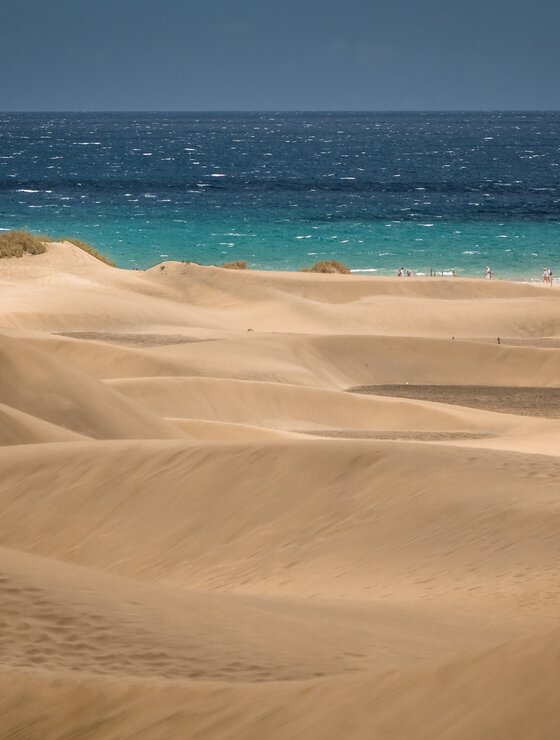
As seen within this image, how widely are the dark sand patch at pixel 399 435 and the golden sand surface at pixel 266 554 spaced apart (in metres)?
0.11

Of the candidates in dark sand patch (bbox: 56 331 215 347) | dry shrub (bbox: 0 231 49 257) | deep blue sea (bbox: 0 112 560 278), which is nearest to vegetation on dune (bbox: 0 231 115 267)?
dry shrub (bbox: 0 231 49 257)

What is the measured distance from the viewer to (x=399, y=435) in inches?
659

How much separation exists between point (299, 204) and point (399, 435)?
168 feet

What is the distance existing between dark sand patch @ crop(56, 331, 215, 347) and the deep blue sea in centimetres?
2064

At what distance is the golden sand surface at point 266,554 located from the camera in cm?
435

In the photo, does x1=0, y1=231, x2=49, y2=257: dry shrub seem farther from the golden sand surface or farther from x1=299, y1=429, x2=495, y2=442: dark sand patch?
x1=299, y1=429, x2=495, y2=442: dark sand patch

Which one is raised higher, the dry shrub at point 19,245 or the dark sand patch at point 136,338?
the dry shrub at point 19,245

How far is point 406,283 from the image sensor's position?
36.3 metres

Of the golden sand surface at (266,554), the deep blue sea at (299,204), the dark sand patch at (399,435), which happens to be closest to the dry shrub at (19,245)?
the deep blue sea at (299,204)

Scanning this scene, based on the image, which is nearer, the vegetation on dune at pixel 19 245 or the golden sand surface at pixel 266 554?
the golden sand surface at pixel 266 554

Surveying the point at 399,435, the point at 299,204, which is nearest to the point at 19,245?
the point at 399,435

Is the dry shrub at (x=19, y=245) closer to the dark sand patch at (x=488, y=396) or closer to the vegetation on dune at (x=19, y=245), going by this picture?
the vegetation on dune at (x=19, y=245)

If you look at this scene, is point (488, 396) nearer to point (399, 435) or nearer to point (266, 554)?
point (399, 435)

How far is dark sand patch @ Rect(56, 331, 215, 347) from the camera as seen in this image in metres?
25.3
